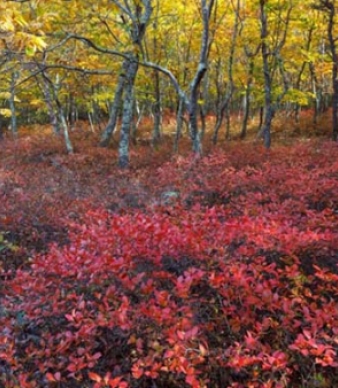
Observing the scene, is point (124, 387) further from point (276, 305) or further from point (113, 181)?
point (113, 181)

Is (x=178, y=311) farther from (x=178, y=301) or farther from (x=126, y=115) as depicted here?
(x=126, y=115)

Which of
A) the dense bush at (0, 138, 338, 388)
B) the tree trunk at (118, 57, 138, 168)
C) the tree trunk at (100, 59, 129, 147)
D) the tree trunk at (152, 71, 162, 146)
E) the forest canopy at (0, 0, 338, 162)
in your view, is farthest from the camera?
the tree trunk at (152, 71, 162, 146)

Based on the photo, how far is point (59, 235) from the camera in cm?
638

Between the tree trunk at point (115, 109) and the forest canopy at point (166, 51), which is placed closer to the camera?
the forest canopy at point (166, 51)

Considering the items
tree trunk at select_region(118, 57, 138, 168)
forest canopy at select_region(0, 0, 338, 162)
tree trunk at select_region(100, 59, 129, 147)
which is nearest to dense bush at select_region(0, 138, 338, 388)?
forest canopy at select_region(0, 0, 338, 162)

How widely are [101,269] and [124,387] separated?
48.7 inches

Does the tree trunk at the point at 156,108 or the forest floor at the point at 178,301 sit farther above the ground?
the tree trunk at the point at 156,108

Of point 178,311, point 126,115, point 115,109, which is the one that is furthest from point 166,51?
point 178,311

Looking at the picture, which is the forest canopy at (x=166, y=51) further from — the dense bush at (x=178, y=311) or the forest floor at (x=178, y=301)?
the dense bush at (x=178, y=311)

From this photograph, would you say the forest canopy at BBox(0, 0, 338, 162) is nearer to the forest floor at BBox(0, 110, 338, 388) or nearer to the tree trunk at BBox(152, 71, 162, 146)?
the tree trunk at BBox(152, 71, 162, 146)

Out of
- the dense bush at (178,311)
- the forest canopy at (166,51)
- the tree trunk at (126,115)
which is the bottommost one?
the dense bush at (178,311)

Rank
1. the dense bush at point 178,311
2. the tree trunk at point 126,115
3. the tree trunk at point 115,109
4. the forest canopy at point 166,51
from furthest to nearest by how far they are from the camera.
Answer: the tree trunk at point 115,109
the tree trunk at point 126,115
the forest canopy at point 166,51
the dense bush at point 178,311

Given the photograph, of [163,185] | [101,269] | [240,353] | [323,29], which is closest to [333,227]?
[240,353]

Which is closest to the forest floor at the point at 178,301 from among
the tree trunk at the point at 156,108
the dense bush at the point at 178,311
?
the dense bush at the point at 178,311
